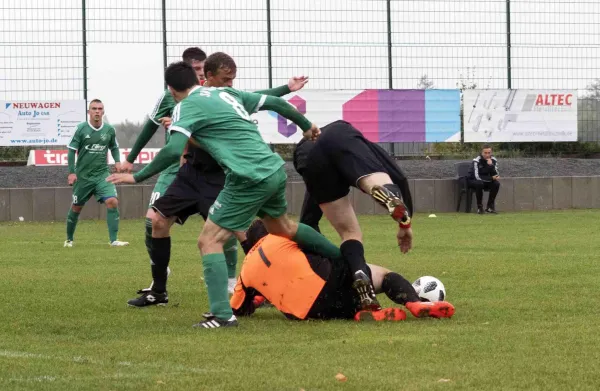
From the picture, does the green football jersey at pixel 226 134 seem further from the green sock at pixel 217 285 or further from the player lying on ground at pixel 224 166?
the green sock at pixel 217 285

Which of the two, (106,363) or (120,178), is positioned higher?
(120,178)

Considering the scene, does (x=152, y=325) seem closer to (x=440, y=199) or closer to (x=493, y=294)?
(x=493, y=294)

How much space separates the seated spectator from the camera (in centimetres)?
2570

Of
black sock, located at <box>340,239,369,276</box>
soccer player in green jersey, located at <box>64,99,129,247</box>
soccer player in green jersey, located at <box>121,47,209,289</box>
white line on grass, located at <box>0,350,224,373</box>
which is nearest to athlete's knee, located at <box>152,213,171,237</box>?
soccer player in green jersey, located at <box>121,47,209,289</box>

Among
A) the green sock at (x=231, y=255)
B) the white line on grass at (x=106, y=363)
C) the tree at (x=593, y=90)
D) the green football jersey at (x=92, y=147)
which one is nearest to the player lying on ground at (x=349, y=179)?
the green sock at (x=231, y=255)

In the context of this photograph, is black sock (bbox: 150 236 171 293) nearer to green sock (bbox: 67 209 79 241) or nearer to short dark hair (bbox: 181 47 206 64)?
short dark hair (bbox: 181 47 206 64)

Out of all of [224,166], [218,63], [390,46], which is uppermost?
[390,46]

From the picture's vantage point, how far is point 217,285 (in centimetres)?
732

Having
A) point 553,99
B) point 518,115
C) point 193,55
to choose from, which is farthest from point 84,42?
point 193,55

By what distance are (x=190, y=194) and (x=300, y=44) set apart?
16902 millimetres

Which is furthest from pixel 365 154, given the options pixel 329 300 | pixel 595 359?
pixel 595 359

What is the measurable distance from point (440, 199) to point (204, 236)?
63.4ft

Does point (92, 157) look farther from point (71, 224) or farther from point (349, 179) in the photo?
point (349, 179)

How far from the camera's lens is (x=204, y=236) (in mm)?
7449
